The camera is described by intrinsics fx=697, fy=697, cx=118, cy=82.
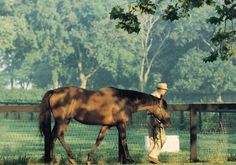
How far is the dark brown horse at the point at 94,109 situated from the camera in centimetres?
1498

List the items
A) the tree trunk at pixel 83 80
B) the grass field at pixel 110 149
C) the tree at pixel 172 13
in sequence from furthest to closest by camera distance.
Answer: the tree trunk at pixel 83 80 → the tree at pixel 172 13 → the grass field at pixel 110 149

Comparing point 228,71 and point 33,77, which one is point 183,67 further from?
point 33,77

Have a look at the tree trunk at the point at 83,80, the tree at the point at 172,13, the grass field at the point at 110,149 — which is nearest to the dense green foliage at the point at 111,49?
the tree trunk at the point at 83,80

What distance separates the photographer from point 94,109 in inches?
604

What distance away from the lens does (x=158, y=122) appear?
51.3 ft

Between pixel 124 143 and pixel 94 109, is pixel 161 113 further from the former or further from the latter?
pixel 94 109

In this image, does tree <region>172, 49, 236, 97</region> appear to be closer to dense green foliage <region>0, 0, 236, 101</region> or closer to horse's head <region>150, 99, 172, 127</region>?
dense green foliage <region>0, 0, 236, 101</region>

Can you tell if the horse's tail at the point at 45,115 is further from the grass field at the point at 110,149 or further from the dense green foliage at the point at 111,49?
the dense green foliage at the point at 111,49

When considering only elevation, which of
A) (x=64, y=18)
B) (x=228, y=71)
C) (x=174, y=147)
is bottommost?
(x=174, y=147)

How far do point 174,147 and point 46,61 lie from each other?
99553 mm

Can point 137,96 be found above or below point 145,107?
above

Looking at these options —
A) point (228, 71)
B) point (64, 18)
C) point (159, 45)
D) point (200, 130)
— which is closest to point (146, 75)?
point (159, 45)

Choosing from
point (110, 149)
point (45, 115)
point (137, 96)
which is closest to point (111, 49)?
point (110, 149)

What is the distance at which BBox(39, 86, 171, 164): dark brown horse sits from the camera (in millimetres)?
14984
